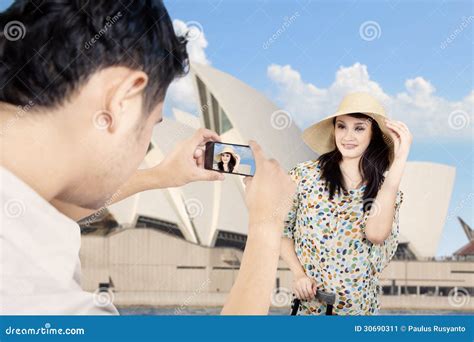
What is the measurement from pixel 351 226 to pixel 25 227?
1.38 meters

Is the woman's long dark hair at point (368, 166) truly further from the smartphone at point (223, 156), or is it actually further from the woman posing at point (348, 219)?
the smartphone at point (223, 156)

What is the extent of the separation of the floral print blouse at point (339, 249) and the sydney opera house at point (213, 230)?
10.2 meters

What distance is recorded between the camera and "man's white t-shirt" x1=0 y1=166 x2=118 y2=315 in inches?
Result: 33.1

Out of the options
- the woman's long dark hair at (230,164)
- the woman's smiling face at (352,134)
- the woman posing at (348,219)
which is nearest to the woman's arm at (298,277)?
the woman posing at (348,219)

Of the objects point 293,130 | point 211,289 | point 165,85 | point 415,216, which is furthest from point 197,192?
point 165,85

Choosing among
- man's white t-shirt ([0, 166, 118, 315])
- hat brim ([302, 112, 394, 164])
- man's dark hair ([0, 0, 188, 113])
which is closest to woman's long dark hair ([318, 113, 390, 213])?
hat brim ([302, 112, 394, 164])

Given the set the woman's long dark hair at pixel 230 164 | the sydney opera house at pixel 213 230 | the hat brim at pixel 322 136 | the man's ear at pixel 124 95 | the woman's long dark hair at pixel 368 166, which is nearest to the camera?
the man's ear at pixel 124 95

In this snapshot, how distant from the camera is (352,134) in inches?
86.7

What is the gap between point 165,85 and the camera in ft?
4.02

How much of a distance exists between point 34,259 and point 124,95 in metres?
0.32

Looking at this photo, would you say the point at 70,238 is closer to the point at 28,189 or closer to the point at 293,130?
the point at 28,189

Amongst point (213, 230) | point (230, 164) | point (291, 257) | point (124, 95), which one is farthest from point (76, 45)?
point (213, 230)

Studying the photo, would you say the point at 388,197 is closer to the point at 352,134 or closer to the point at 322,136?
the point at 352,134

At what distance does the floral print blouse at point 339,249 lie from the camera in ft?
6.75
